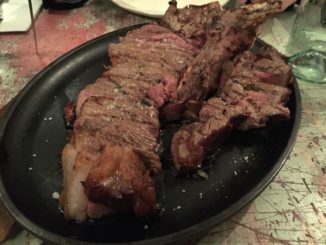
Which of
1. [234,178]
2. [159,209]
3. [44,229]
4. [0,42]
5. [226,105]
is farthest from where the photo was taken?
[0,42]

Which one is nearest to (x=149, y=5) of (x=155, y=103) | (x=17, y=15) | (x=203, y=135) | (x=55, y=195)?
(x=17, y=15)

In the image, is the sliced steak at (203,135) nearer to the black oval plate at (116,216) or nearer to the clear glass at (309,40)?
the black oval plate at (116,216)

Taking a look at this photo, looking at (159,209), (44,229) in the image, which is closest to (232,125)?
(159,209)

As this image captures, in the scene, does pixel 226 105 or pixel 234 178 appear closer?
pixel 234 178

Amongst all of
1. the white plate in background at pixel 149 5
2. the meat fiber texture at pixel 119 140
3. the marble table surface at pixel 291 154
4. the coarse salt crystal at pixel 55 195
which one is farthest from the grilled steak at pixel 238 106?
the white plate in background at pixel 149 5

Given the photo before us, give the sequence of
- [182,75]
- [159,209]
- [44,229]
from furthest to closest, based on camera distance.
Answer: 1. [182,75]
2. [159,209]
3. [44,229]

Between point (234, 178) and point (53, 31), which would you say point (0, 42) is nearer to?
point (53, 31)

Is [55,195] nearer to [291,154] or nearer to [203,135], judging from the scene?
[203,135]
